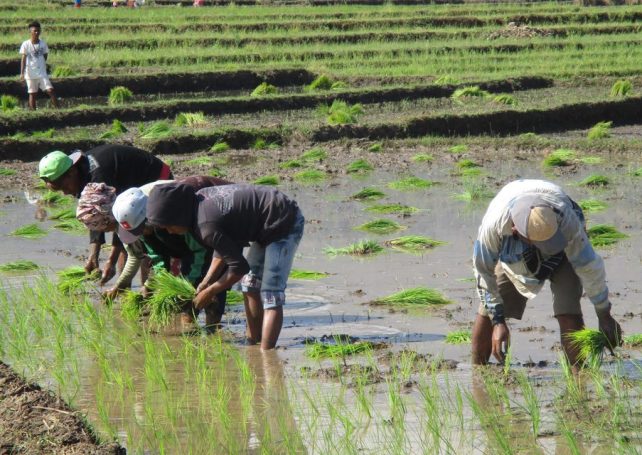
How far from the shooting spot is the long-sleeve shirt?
4.10 m

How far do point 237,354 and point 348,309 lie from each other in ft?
3.90

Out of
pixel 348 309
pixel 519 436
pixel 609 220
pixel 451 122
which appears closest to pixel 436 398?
pixel 519 436

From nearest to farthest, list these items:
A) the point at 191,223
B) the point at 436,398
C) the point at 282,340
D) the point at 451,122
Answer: the point at 436,398
the point at 191,223
the point at 282,340
the point at 451,122

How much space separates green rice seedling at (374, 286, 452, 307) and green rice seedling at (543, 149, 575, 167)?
16.0 feet

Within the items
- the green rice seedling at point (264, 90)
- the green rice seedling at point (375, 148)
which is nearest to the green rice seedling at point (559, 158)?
the green rice seedling at point (375, 148)

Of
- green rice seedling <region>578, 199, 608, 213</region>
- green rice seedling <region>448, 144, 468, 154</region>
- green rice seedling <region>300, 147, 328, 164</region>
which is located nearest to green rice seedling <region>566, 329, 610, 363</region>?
green rice seedling <region>578, 199, 608, 213</region>

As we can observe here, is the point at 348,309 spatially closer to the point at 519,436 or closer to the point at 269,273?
the point at 269,273

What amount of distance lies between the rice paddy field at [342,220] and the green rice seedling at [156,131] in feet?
0.10

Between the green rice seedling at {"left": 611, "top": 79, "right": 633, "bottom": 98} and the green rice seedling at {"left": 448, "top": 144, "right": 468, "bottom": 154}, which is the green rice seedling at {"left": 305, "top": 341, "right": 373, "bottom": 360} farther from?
the green rice seedling at {"left": 611, "top": 79, "right": 633, "bottom": 98}

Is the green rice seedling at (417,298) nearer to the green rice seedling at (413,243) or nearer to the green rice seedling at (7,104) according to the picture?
the green rice seedling at (413,243)

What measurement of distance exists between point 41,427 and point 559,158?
7.70 meters

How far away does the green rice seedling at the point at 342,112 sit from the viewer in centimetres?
1247

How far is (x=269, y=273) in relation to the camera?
16.2ft

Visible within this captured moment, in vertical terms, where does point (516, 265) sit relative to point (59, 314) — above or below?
above
